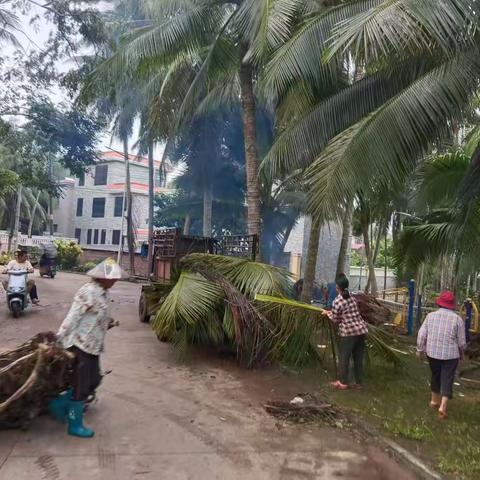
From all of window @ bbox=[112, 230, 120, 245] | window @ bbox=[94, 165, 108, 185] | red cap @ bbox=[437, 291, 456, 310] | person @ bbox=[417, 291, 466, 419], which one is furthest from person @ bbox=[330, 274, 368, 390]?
window @ bbox=[94, 165, 108, 185]

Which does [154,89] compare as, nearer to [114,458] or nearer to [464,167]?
[464,167]

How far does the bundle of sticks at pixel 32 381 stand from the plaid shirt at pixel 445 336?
4257mm

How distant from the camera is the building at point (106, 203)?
1732 inches

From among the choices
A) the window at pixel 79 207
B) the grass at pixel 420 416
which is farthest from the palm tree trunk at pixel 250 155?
the window at pixel 79 207

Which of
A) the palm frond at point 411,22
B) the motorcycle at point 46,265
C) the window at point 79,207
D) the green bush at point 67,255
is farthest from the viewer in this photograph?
the window at point 79,207

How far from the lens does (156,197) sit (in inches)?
1427

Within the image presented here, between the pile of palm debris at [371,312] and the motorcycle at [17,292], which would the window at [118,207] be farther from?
the pile of palm debris at [371,312]

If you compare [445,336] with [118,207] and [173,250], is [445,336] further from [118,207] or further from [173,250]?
[118,207]

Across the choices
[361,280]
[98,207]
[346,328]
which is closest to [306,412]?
[346,328]

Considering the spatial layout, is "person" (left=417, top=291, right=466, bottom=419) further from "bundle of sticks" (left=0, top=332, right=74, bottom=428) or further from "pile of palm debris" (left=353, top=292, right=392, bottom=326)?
"pile of palm debris" (left=353, top=292, right=392, bottom=326)

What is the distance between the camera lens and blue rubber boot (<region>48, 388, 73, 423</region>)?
527 centimetres

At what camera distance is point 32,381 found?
4859 millimetres

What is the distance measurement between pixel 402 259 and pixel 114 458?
8.14 meters

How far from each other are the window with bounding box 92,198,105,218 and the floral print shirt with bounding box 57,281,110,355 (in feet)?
136
